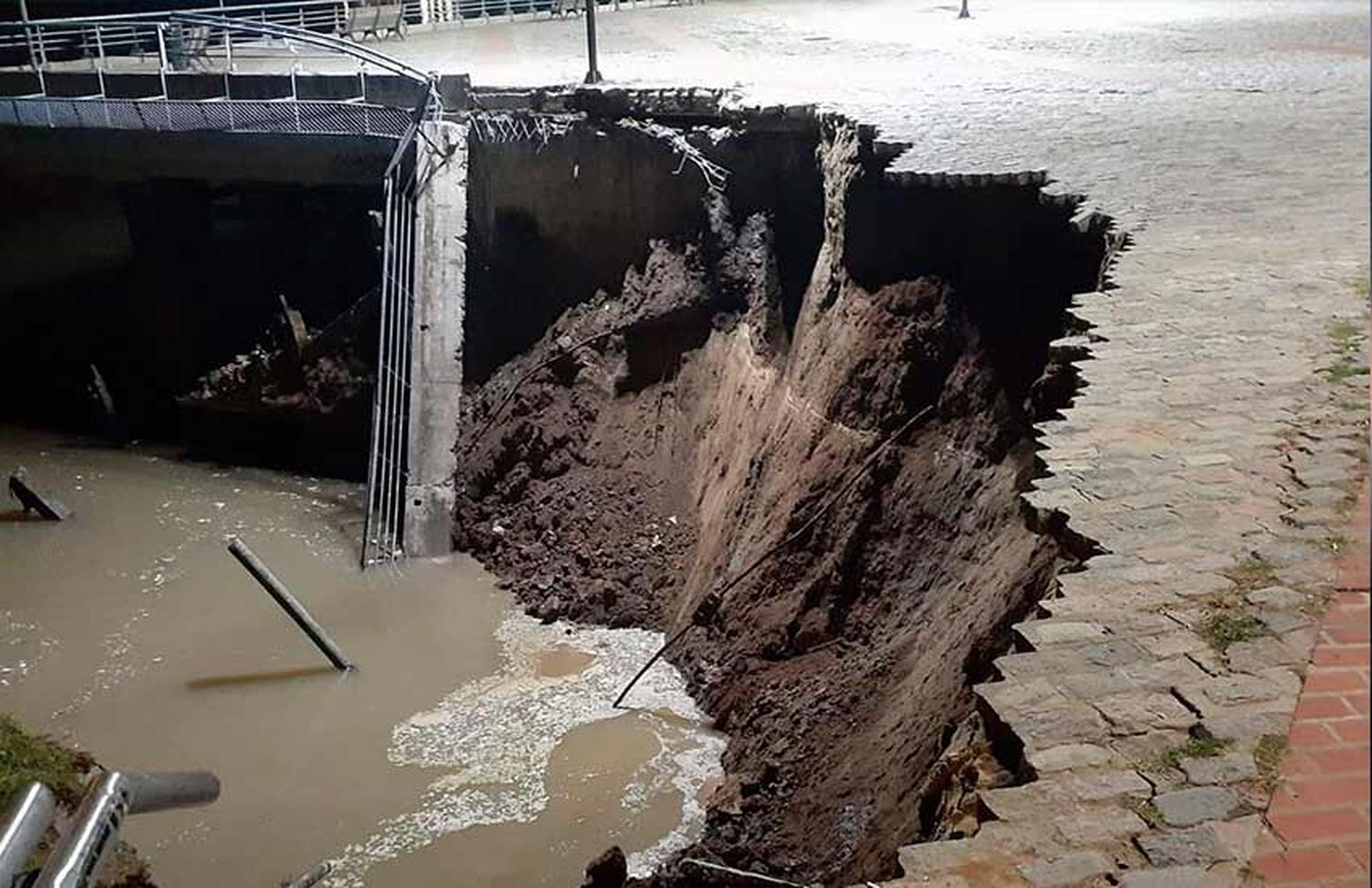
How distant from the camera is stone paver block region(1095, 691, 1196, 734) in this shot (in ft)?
11.7

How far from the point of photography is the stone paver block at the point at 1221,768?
10.9 ft

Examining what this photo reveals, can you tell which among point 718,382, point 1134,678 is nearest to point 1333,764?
point 1134,678

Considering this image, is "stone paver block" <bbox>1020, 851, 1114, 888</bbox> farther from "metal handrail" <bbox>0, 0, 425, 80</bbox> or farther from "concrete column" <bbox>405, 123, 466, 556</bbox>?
"metal handrail" <bbox>0, 0, 425, 80</bbox>

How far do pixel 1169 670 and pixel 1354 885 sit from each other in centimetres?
118

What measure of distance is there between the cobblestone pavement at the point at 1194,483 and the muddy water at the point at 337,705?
4565 millimetres

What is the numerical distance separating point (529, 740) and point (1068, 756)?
6.56 metres

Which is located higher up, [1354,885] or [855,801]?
[1354,885]

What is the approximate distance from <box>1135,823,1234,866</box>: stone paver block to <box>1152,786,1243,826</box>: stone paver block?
0.12ft

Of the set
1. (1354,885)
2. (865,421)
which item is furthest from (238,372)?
(1354,885)

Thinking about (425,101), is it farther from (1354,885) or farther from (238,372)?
(1354,885)

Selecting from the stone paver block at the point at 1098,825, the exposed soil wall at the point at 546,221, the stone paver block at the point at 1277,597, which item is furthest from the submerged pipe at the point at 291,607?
the stone paver block at the point at 1098,825

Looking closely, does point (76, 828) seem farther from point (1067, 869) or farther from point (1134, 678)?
point (1134, 678)

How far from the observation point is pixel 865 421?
935cm

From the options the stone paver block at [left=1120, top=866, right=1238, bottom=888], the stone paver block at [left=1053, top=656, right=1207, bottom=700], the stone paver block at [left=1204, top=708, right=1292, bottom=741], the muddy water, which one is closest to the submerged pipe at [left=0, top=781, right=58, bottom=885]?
the stone paver block at [left=1120, top=866, right=1238, bottom=888]
